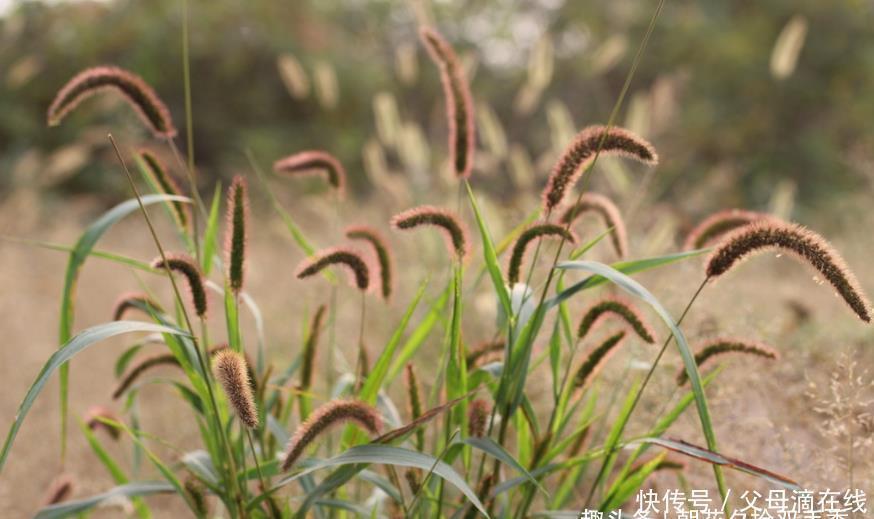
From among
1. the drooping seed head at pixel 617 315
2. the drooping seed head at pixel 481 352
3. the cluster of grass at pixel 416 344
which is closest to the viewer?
the cluster of grass at pixel 416 344

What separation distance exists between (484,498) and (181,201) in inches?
31.2

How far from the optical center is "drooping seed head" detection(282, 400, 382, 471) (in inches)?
54.8

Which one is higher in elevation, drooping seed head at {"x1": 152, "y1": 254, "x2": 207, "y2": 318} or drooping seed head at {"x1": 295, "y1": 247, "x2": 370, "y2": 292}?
drooping seed head at {"x1": 295, "y1": 247, "x2": 370, "y2": 292}

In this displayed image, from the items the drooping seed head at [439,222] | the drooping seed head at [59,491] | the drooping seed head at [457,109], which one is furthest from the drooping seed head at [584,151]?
the drooping seed head at [59,491]

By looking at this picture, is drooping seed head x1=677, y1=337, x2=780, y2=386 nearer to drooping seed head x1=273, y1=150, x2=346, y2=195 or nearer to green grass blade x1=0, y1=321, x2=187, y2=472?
drooping seed head x1=273, y1=150, x2=346, y2=195

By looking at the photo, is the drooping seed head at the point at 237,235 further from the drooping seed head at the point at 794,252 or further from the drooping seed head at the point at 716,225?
the drooping seed head at the point at 716,225

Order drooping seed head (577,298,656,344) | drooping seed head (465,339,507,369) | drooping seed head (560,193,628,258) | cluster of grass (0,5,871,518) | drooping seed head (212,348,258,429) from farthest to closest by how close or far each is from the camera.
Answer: drooping seed head (465,339,507,369)
drooping seed head (560,193,628,258)
drooping seed head (577,298,656,344)
cluster of grass (0,5,871,518)
drooping seed head (212,348,258,429)

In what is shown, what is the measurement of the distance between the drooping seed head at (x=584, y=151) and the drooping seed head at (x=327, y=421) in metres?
0.46

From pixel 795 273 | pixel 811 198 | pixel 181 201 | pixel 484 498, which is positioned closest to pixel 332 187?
pixel 181 201

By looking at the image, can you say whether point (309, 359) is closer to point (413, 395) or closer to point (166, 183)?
point (413, 395)

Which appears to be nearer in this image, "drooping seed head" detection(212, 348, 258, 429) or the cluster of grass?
"drooping seed head" detection(212, 348, 258, 429)

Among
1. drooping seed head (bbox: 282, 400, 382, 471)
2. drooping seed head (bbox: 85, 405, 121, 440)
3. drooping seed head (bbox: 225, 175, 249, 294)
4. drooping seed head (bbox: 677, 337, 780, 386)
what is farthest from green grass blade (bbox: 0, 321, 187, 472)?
drooping seed head (bbox: 677, 337, 780, 386)

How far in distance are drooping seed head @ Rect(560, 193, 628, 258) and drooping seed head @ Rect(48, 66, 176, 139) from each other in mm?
774

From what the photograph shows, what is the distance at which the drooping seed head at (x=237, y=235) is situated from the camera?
1505 millimetres
